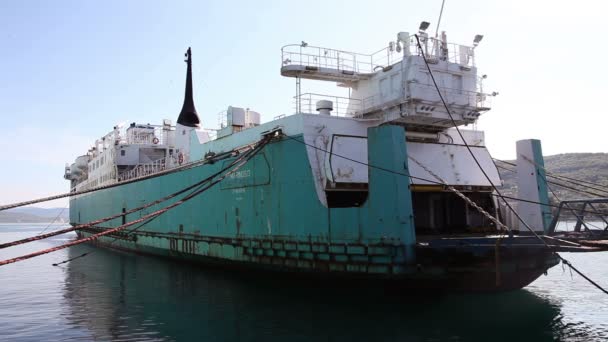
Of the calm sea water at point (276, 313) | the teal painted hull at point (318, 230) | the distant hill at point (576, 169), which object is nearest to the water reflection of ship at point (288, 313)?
the calm sea water at point (276, 313)

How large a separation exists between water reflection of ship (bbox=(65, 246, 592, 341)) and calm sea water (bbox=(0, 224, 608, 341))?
2 centimetres

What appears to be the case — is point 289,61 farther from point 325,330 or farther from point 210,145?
point 325,330

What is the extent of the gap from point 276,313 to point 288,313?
0.92 feet

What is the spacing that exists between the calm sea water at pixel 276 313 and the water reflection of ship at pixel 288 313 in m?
0.02

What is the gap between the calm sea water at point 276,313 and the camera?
9492 mm

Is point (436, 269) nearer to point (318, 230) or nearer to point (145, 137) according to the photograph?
point (318, 230)

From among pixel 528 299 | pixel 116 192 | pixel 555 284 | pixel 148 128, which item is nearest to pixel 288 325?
pixel 528 299

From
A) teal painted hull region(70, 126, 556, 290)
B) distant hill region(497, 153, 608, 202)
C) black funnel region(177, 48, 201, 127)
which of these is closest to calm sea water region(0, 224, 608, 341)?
teal painted hull region(70, 126, 556, 290)

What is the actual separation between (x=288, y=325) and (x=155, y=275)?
30.7 ft

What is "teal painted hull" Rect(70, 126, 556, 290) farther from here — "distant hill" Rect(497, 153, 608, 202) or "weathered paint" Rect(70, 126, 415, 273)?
"distant hill" Rect(497, 153, 608, 202)

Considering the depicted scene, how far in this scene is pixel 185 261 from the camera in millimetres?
20266

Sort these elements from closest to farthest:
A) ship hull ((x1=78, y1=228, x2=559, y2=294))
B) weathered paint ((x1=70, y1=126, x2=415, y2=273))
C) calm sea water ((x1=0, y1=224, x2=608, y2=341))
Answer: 1. calm sea water ((x1=0, y1=224, x2=608, y2=341))
2. ship hull ((x1=78, y1=228, x2=559, y2=294))
3. weathered paint ((x1=70, y1=126, x2=415, y2=273))

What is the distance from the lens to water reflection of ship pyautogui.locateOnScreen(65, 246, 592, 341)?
952 centimetres

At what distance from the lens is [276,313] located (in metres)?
10.9
